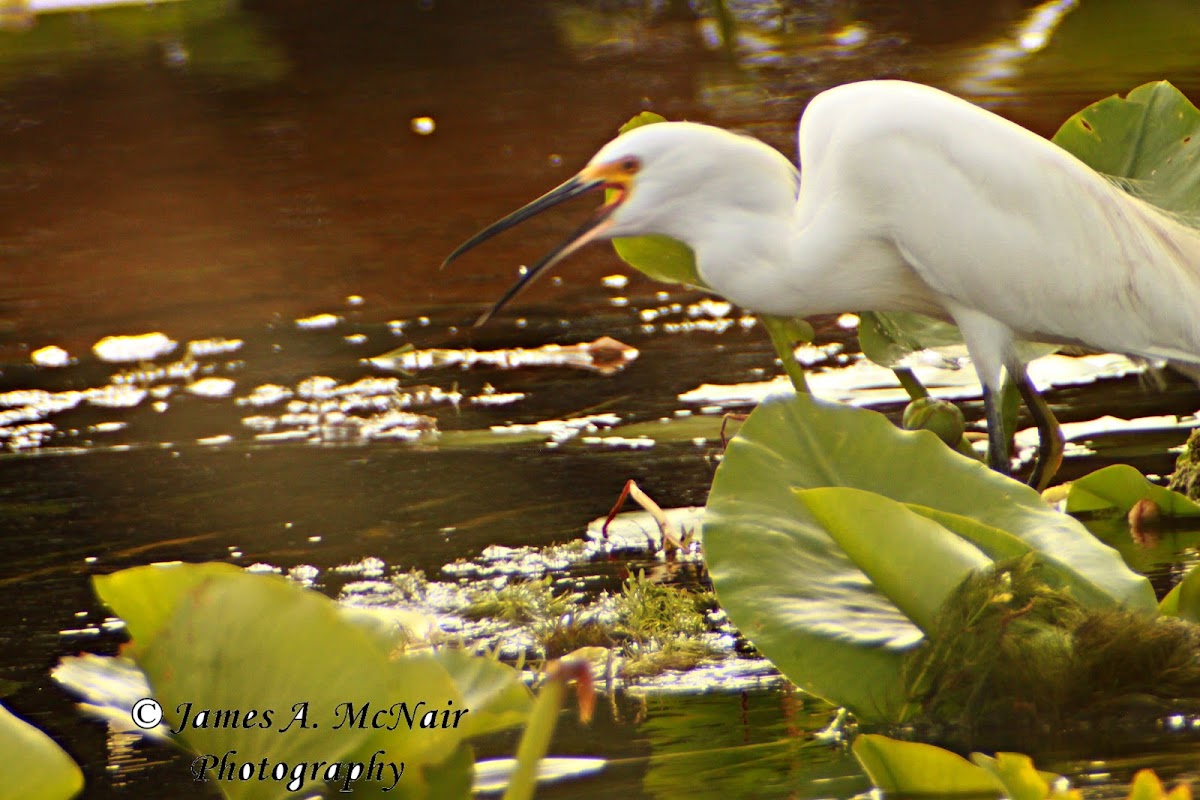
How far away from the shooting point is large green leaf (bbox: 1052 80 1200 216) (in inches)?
111

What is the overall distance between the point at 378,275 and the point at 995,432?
8.80 feet

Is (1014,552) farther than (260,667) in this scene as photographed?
Yes

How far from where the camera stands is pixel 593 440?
3252mm

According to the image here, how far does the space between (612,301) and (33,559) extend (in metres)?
2.18

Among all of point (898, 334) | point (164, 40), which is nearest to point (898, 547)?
point (898, 334)

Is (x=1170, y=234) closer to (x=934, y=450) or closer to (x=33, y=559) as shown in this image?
(x=934, y=450)

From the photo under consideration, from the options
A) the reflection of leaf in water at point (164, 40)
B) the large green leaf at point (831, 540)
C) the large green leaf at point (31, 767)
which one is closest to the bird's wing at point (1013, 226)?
the large green leaf at point (831, 540)

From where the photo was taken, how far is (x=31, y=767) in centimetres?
117

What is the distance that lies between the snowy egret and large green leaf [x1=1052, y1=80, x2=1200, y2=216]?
9 cm

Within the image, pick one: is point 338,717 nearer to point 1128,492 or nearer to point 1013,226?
point 1128,492

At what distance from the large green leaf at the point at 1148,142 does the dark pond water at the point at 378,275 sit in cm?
45

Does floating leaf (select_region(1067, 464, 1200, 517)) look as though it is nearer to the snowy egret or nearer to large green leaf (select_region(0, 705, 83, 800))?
the snowy egret

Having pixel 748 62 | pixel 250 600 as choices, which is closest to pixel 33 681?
pixel 250 600

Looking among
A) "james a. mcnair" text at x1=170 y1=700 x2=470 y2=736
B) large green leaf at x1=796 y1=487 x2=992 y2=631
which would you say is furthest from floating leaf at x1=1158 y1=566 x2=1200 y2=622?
"james a. mcnair" text at x1=170 y1=700 x2=470 y2=736
